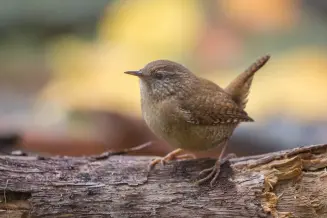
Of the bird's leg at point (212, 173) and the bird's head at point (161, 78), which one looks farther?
the bird's head at point (161, 78)

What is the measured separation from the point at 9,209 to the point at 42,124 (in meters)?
2.92

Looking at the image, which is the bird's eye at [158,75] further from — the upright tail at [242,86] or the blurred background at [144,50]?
the blurred background at [144,50]

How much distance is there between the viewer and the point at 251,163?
3457 mm

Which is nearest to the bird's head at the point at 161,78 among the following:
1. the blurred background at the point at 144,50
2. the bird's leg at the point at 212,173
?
the bird's leg at the point at 212,173

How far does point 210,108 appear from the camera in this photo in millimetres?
3652

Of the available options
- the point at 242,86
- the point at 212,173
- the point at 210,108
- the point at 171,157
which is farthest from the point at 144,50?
the point at 212,173

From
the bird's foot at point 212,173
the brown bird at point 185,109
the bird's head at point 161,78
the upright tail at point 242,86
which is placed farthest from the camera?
the upright tail at point 242,86

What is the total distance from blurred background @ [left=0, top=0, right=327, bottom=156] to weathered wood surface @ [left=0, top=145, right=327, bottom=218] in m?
2.80

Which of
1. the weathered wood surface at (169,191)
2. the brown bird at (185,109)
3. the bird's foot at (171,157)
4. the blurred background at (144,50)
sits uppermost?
the blurred background at (144,50)

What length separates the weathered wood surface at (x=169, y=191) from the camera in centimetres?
324

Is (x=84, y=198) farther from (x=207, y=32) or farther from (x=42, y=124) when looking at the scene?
(x=207, y=32)

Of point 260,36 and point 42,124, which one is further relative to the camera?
point 260,36

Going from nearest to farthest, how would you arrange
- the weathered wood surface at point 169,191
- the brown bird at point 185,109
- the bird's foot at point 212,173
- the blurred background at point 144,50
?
1. the weathered wood surface at point 169,191
2. the bird's foot at point 212,173
3. the brown bird at point 185,109
4. the blurred background at point 144,50

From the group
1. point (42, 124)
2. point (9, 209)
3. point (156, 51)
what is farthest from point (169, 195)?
point (156, 51)
